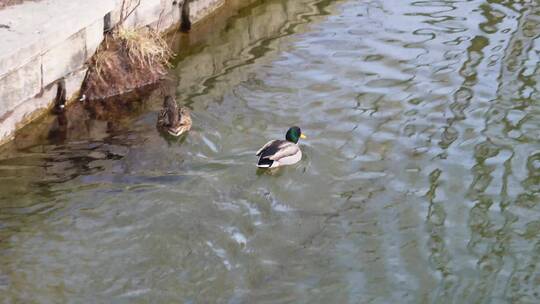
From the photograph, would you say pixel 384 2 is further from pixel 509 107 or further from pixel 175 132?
pixel 175 132

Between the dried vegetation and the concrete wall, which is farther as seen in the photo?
the dried vegetation

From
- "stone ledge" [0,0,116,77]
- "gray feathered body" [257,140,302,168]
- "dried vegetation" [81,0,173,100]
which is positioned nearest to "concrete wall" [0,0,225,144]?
"stone ledge" [0,0,116,77]

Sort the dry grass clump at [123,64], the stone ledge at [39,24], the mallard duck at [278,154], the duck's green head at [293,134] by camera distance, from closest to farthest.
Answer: the stone ledge at [39,24] → the mallard duck at [278,154] → the duck's green head at [293,134] → the dry grass clump at [123,64]

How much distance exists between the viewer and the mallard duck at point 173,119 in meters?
9.85

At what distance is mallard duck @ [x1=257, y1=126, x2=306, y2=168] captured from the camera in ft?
30.5

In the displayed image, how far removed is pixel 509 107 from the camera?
35.8ft

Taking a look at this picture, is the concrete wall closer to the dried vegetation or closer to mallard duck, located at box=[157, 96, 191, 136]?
the dried vegetation

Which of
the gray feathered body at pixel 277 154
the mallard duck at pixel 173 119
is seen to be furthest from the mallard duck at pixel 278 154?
the mallard duck at pixel 173 119

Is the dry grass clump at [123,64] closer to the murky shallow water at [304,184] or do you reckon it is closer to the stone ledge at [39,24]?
the murky shallow water at [304,184]

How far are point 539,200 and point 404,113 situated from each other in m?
2.15

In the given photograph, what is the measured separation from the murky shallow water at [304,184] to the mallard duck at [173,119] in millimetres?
125

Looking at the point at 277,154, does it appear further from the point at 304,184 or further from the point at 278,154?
the point at 304,184

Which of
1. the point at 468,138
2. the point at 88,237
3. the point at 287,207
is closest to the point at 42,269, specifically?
the point at 88,237

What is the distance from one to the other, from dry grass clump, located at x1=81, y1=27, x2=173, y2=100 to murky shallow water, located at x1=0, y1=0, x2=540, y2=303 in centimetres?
35
